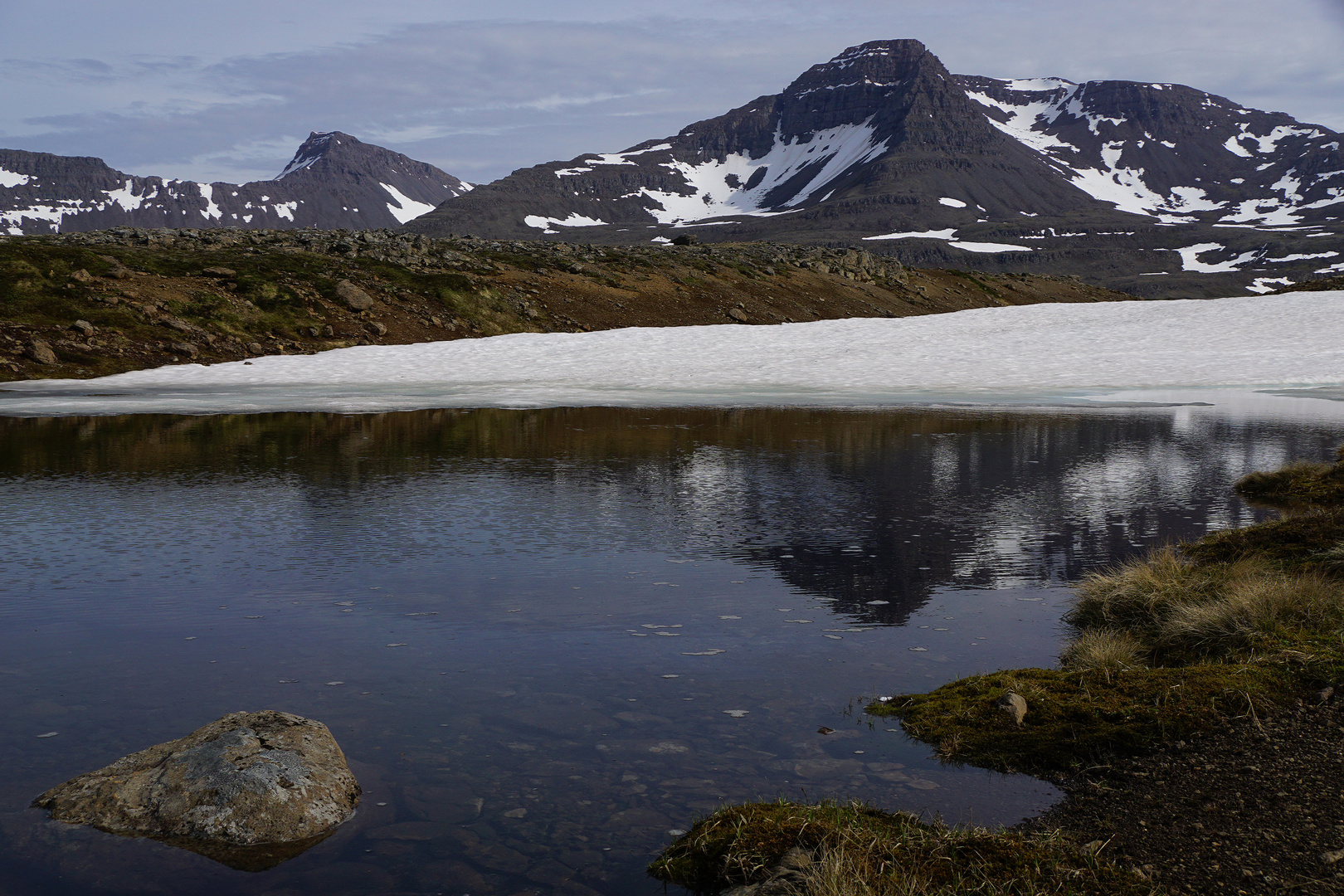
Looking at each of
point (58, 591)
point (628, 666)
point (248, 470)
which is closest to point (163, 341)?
point (248, 470)

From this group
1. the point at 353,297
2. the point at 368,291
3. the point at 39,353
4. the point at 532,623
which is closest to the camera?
the point at 532,623

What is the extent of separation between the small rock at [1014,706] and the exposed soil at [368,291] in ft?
142

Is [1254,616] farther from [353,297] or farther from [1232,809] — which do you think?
[353,297]

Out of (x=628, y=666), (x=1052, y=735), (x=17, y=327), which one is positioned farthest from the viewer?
(x=17, y=327)

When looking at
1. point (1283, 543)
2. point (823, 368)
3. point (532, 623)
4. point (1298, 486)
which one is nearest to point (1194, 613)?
point (1283, 543)

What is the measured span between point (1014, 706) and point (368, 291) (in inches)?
2398

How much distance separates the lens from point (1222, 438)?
23.2 metres

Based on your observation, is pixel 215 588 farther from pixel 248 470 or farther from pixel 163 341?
pixel 163 341

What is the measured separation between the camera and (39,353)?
4184cm

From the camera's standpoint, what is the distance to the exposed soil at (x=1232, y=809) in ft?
15.6

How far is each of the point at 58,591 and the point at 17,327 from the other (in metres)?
40.7

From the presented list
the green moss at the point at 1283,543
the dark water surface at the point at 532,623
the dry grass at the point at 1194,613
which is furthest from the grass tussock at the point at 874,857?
the green moss at the point at 1283,543

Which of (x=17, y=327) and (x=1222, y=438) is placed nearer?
(x=1222, y=438)

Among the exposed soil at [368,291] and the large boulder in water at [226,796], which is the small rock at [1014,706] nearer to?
the large boulder in water at [226,796]
